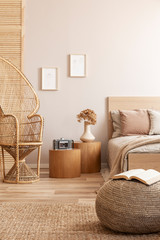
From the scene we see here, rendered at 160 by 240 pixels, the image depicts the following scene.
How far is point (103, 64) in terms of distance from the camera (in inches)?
190

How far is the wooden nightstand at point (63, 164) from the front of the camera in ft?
12.9

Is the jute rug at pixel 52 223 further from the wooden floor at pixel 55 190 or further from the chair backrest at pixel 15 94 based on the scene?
the chair backrest at pixel 15 94

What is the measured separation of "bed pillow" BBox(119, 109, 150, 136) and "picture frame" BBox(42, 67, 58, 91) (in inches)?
42.0

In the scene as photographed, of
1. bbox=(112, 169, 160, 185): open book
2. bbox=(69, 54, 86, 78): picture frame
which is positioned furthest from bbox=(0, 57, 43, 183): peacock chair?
bbox=(112, 169, 160, 185): open book

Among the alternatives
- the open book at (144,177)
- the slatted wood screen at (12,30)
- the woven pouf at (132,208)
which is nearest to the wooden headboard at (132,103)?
the slatted wood screen at (12,30)

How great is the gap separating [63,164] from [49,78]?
1.41 metres

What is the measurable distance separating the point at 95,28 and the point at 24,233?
140 inches

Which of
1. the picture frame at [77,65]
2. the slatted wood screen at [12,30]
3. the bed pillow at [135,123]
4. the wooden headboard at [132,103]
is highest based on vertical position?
the slatted wood screen at [12,30]

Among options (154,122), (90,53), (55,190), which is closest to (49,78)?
(90,53)

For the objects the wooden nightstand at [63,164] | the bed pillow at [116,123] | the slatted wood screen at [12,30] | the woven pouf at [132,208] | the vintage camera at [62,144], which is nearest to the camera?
the woven pouf at [132,208]

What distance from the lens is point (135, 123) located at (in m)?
4.38

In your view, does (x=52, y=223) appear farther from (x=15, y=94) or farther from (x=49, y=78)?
(x=49, y=78)

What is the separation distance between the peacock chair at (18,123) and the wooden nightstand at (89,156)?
57 cm

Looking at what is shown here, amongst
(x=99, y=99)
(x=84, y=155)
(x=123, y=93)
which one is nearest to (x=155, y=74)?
(x=123, y=93)
